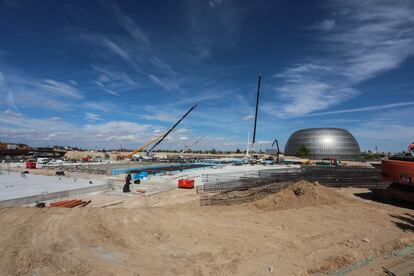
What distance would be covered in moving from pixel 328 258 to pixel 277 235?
8.28 feet

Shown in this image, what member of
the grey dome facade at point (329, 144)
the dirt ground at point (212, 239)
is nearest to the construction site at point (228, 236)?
the dirt ground at point (212, 239)

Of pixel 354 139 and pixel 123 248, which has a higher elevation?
pixel 354 139

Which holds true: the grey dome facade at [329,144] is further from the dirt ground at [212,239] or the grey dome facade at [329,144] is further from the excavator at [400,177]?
the dirt ground at [212,239]

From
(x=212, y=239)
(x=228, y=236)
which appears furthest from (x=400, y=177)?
(x=212, y=239)

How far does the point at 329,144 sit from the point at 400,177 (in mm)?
119103

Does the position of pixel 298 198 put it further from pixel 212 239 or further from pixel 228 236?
pixel 212 239

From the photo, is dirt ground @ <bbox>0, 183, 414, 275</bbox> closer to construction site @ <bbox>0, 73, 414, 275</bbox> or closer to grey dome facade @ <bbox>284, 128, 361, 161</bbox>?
construction site @ <bbox>0, 73, 414, 275</bbox>

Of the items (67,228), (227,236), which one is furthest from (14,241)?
(227,236)

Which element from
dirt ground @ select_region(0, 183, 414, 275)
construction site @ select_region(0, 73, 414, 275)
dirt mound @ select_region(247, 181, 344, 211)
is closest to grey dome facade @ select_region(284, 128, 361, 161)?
dirt mound @ select_region(247, 181, 344, 211)

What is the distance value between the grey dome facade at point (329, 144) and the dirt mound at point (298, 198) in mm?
110925

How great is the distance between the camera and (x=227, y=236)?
10.3 metres

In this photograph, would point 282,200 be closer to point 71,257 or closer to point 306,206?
point 306,206

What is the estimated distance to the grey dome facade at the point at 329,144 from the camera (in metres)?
120

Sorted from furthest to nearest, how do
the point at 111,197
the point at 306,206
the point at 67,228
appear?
the point at 111,197
the point at 306,206
the point at 67,228
